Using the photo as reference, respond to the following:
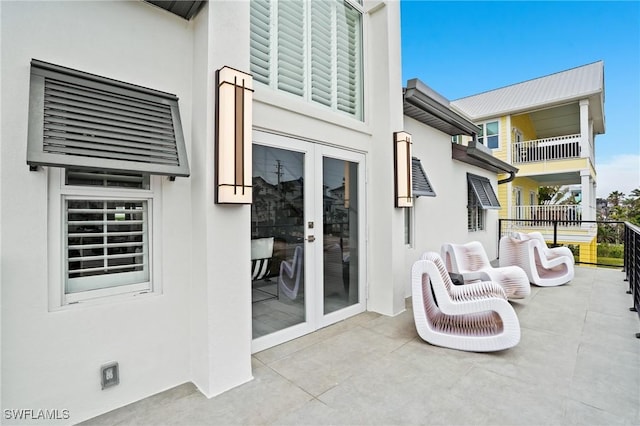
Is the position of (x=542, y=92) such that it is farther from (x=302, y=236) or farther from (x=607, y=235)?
(x=302, y=236)

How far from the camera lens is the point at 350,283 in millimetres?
4395

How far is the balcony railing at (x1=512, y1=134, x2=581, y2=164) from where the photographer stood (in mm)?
13023

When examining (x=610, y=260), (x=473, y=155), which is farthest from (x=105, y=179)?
(x=610, y=260)

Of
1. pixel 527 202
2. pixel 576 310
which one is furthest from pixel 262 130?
pixel 527 202

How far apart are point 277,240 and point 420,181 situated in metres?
3.35

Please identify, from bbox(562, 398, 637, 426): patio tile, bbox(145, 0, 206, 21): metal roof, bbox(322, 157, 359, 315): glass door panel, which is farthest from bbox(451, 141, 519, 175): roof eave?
bbox(145, 0, 206, 21): metal roof

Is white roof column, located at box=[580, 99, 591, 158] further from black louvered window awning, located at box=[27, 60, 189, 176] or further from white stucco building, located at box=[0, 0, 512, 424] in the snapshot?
black louvered window awning, located at box=[27, 60, 189, 176]

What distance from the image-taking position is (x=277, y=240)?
11.3ft

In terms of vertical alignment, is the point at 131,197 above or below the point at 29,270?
above

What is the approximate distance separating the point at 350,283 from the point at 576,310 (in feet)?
11.1

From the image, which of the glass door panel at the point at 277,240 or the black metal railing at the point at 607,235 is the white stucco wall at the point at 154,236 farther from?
the black metal railing at the point at 607,235

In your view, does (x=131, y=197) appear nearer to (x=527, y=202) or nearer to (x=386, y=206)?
(x=386, y=206)

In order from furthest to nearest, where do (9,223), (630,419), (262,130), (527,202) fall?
(527,202) → (262,130) → (630,419) → (9,223)

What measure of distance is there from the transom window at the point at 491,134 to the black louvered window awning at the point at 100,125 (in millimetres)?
15441
